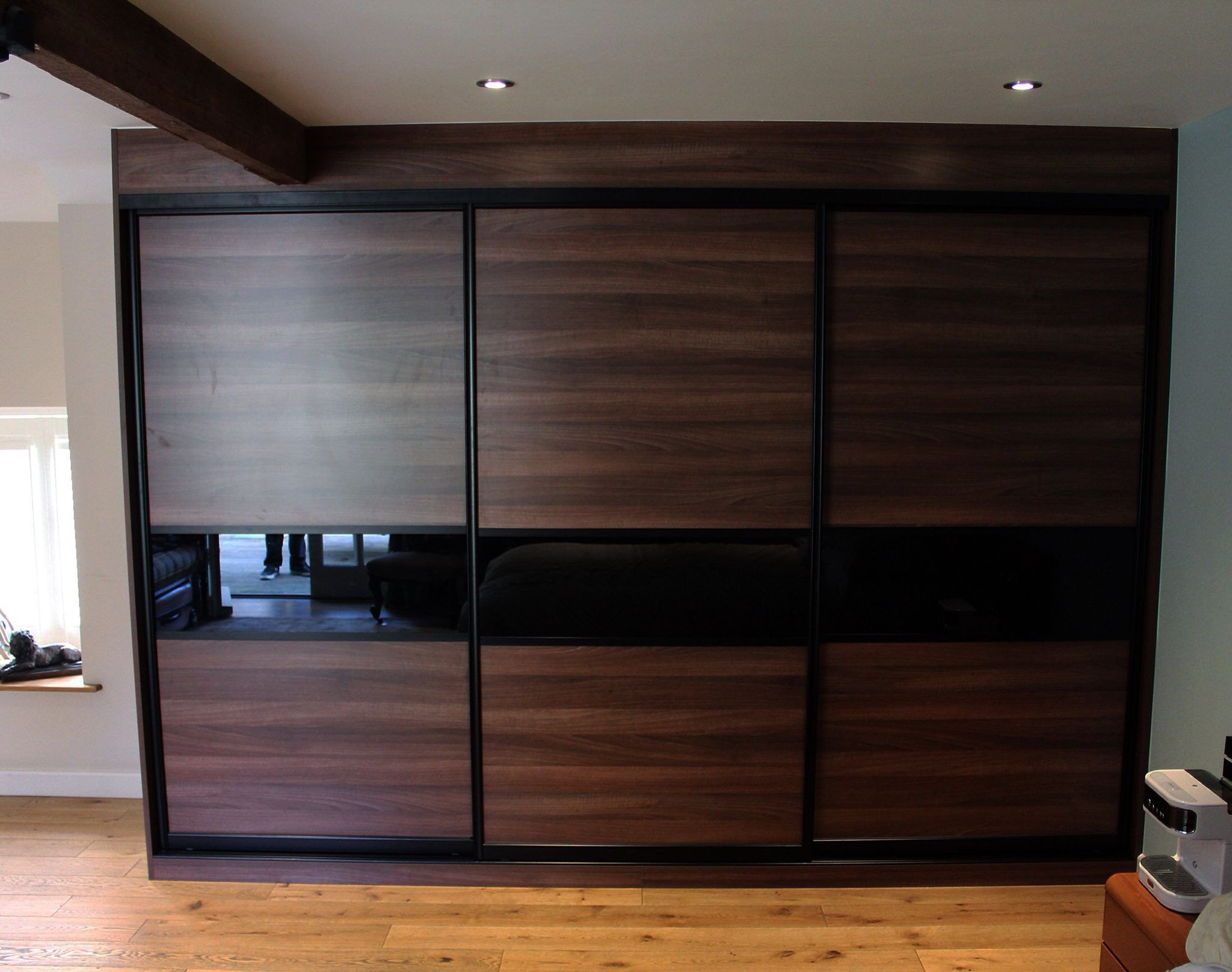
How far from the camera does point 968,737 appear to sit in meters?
2.84

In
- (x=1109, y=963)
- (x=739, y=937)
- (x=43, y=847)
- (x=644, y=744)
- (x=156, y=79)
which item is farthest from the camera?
(x=43, y=847)

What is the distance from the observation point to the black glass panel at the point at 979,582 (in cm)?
277

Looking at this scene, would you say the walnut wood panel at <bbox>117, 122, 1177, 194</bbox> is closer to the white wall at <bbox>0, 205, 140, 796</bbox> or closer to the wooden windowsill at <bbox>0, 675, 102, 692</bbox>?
the white wall at <bbox>0, 205, 140, 796</bbox>

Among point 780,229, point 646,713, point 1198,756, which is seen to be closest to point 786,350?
point 780,229

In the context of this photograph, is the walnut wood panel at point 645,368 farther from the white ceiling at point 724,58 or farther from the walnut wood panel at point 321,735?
the walnut wood panel at point 321,735

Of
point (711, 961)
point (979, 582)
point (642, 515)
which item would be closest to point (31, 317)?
point (642, 515)

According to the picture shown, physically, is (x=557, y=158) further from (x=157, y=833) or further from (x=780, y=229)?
(x=157, y=833)

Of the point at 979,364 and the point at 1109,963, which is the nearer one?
the point at 1109,963

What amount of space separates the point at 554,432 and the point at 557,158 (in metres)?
0.83

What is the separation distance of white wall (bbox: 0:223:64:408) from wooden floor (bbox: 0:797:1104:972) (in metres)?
1.81

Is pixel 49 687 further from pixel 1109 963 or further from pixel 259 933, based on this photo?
pixel 1109 963

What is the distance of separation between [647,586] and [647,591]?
0.02 meters

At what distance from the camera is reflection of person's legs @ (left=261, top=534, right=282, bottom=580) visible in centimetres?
280

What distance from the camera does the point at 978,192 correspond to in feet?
8.77
